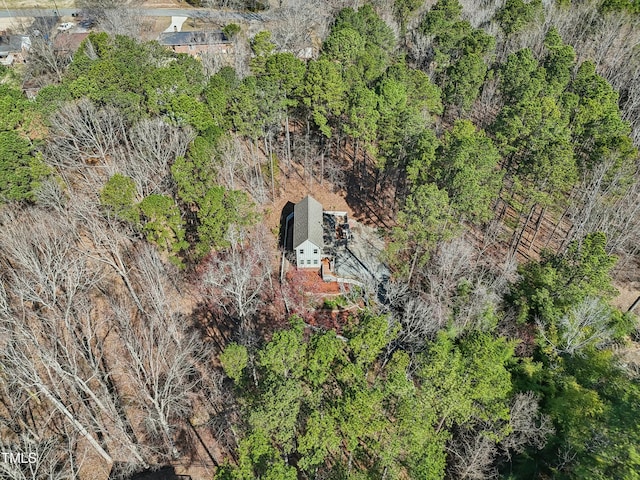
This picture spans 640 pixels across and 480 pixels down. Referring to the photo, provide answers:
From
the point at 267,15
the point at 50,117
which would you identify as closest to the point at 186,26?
the point at 267,15

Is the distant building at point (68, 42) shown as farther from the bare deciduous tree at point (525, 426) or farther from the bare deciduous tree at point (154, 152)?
the bare deciduous tree at point (525, 426)

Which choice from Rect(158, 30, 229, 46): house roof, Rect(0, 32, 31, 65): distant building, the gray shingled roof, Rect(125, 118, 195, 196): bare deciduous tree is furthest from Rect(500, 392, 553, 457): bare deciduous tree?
the gray shingled roof

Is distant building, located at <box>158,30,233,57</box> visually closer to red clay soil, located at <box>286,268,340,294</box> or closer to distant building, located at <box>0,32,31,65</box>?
distant building, located at <box>0,32,31,65</box>

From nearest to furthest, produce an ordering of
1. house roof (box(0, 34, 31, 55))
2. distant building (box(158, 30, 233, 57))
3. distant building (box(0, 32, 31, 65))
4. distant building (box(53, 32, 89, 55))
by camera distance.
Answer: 1. distant building (box(53, 32, 89, 55))
2. distant building (box(0, 32, 31, 65))
3. house roof (box(0, 34, 31, 55))
4. distant building (box(158, 30, 233, 57))

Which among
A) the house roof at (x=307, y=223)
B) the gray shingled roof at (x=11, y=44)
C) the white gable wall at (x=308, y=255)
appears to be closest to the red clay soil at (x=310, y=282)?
the white gable wall at (x=308, y=255)

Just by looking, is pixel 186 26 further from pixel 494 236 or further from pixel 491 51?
pixel 494 236

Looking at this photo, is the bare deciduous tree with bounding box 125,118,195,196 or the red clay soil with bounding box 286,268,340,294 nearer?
the bare deciduous tree with bounding box 125,118,195,196

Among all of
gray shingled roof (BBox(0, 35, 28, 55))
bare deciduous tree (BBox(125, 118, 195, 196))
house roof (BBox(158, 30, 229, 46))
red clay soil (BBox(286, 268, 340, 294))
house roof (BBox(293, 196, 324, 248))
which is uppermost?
house roof (BBox(158, 30, 229, 46))
